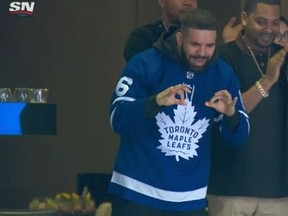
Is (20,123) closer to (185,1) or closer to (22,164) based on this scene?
(22,164)

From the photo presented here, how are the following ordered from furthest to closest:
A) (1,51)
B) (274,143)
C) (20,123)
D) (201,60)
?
(1,51)
(20,123)
(274,143)
(201,60)

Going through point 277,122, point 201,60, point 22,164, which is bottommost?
point 22,164

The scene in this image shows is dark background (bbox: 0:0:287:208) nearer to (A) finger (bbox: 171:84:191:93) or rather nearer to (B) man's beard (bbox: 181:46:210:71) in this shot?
(B) man's beard (bbox: 181:46:210:71)

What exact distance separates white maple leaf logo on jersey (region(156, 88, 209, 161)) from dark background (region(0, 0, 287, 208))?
216 centimetres

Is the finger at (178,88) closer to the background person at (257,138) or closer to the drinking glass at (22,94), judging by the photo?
the background person at (257,138)

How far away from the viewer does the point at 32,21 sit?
22.9 feet

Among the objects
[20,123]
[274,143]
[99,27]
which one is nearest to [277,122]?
[274,143]

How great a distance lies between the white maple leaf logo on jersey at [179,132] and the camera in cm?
476

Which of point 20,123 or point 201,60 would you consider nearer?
point 201,60

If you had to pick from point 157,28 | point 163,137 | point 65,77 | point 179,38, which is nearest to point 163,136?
point 163,137

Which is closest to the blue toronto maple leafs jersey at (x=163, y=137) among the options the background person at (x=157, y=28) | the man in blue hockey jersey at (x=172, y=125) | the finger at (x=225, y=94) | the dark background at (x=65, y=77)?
the man in blue hockey jersey at (x=172, y=125)

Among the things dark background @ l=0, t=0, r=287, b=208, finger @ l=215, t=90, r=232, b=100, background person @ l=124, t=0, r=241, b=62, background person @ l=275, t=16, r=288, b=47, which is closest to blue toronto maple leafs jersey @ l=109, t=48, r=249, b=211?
finger @ l=215, t=90, r=232, b=100

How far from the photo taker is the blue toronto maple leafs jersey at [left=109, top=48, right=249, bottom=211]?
4.73 metres

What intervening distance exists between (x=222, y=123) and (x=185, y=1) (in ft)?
2.39
